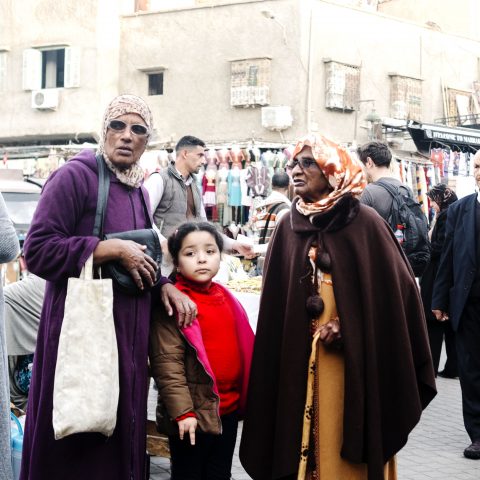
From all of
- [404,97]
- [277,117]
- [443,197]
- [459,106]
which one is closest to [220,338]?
[443,197]

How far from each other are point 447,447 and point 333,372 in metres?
3.07

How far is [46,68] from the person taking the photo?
98.1 feet

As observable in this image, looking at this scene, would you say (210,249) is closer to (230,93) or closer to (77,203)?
(77,203)

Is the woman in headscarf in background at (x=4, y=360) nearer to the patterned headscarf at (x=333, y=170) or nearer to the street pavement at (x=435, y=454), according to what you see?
the patterned headscarf at (x=333, y=170)

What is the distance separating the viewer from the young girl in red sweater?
4055mm

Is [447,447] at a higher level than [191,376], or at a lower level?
lower

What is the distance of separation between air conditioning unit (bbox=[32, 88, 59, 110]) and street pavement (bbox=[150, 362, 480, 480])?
22.7m

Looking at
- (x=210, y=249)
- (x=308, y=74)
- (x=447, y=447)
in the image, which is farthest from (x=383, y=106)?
(x=210, y=249)

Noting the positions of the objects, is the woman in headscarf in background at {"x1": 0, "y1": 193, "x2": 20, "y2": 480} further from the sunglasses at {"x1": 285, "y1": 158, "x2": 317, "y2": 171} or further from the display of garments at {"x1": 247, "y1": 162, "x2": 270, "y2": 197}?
the display of garments at {"x1": 247, "y1": 162, "x2": 270, "y2": 197}

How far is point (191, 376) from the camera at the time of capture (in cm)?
413

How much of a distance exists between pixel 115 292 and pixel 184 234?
2.18 feet

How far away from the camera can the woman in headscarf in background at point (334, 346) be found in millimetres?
4219

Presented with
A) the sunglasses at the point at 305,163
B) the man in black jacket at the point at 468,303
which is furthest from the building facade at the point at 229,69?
the sunglasses at the point at 305,163

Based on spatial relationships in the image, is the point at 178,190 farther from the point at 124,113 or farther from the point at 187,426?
the point at 187,426
